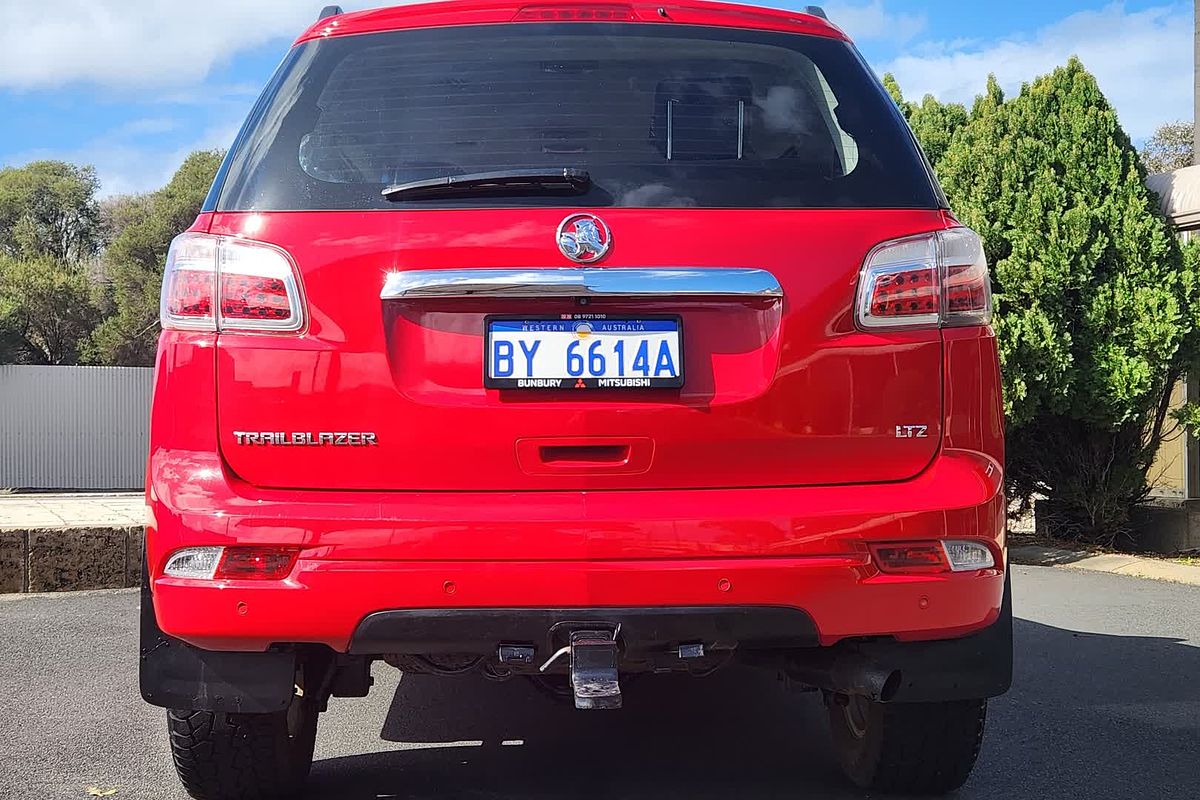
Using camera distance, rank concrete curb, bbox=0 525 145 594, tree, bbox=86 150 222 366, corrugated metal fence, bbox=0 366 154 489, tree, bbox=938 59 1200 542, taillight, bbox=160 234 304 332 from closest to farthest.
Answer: taillight, bbox=160 234 304 332 → concrete curb, bbox=0 525 145 594 → tree, bbox=938 59 1200 542 → corrugated metal fence, bbox=0 366 154 489 → tree, bbox=86 150 222 366

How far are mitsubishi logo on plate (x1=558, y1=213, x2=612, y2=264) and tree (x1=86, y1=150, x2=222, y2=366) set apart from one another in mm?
34132

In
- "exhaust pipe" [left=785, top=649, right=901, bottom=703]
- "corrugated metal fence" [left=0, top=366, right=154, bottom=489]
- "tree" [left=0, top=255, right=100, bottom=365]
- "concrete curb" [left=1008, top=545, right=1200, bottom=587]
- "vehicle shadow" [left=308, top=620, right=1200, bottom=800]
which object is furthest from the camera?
"tree" [left=0, top=255, right=100, bottom=365]

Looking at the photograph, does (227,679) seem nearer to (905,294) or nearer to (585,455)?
(585,455)

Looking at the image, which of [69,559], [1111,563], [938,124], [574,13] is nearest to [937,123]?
[938,124]

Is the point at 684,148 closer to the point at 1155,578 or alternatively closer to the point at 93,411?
the point at 1155,578

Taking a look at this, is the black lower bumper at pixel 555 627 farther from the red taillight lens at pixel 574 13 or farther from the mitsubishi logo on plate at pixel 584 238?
the red taillight lens at pixel 574 13

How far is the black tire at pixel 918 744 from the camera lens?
9.76 feet

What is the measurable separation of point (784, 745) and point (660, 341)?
1.76 metres

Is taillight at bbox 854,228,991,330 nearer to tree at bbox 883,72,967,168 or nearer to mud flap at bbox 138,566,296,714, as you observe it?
mud flap at bbox 138,566,296,714

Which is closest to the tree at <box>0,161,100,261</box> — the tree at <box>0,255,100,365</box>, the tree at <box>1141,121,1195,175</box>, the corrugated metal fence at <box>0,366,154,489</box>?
the tree at <box>0,255,100,365</box>

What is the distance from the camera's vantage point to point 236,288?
2.48 meters

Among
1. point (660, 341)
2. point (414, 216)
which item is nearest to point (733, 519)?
point (660, 341)

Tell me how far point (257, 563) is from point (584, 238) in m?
0.88

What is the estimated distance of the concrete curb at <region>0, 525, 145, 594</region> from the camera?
22.2ft
